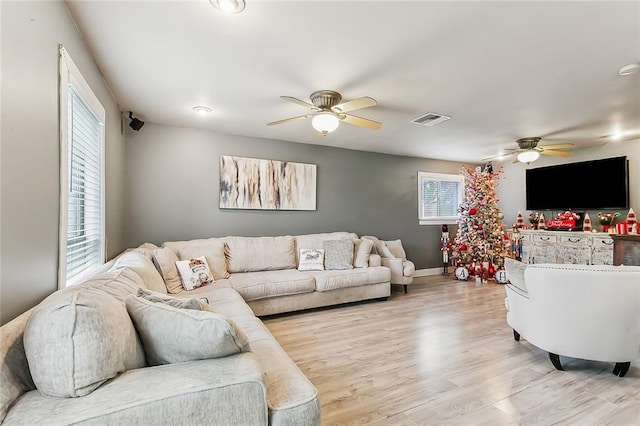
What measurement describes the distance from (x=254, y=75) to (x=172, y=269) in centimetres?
213

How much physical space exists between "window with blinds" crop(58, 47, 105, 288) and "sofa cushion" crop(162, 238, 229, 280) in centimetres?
100

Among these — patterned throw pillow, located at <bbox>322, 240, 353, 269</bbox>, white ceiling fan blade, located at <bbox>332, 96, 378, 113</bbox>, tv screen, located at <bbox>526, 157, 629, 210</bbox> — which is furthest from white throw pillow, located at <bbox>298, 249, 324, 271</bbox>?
tv screen, located at <bbox>526, 157, 629, 210</bbox>

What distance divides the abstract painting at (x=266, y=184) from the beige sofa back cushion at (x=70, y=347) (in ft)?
11.2

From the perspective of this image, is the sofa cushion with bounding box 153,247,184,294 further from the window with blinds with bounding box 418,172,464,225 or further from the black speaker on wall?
the window with blinds with bounding box 418,172,464,225

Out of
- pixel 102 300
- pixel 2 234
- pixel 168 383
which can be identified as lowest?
pixel 168 383

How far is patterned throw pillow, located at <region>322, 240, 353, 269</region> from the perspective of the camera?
14.1 ft

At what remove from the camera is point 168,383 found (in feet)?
3.40

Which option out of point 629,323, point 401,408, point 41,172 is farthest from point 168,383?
point 629,323

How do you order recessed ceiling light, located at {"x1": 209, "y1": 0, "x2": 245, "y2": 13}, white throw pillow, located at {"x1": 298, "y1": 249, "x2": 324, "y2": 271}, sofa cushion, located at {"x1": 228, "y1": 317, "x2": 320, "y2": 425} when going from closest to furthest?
1. sofa cushion, located at {"x1": 228, "y1": 317, "x2": 320, "y2": 425}
2. recessed ceiling light, located at {"x1": 209, "y1": 0, "x2": 245, "y2": 13}
3. white throw pillow, located at {"x1": 298, "y1": 249, "x2": 324, "y2": 271}

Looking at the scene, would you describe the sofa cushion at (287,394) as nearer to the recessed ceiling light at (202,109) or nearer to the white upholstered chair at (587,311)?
the white upholstered chair at (587,311)

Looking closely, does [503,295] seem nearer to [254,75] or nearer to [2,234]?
[254,75]

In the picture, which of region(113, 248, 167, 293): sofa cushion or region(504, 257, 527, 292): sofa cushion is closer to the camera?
region(113, 248, 167, 293): sofa cushion

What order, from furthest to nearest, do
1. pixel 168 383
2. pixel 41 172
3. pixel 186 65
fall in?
1. pixel 186 65
2. pixel 41 172
3. pixel 168 383

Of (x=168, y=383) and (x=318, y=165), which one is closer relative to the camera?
(x=168, y=383)
